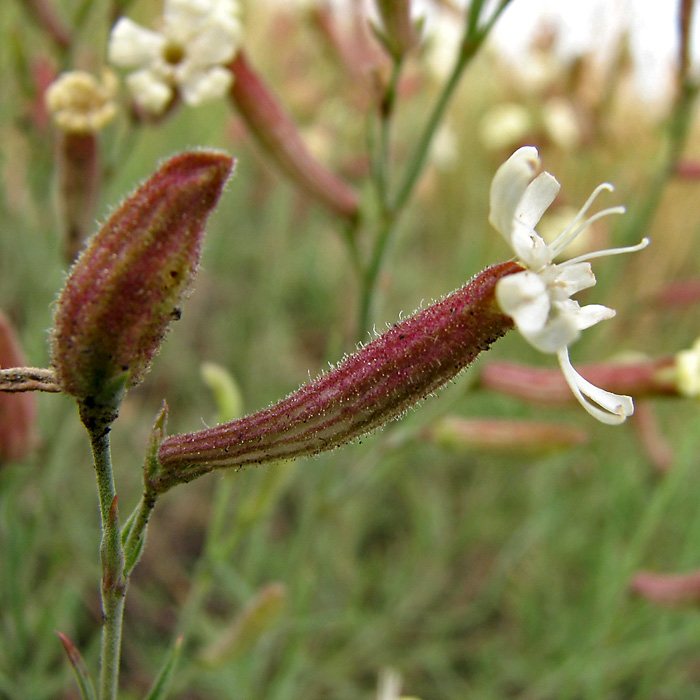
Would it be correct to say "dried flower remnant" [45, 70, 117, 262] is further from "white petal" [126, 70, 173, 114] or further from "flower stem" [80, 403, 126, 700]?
"flower stem" [80, 403, 126, 700]

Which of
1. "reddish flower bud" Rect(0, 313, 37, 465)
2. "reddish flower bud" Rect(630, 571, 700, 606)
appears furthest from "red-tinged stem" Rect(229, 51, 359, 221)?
"reddish flower bud" Rect(630, 571, 700, 606)

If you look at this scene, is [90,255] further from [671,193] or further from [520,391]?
[671,193]

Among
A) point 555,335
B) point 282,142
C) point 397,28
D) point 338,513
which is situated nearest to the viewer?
point 555,335

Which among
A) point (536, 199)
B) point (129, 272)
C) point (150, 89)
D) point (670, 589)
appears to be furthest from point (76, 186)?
point (670, 589)

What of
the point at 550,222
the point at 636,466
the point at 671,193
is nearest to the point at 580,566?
the point at 636,466

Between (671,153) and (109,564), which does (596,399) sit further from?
(671,153)

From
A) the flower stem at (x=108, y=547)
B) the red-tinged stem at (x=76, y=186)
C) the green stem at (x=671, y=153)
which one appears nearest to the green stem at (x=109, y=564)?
the flower stem at (x=108, y=547)
